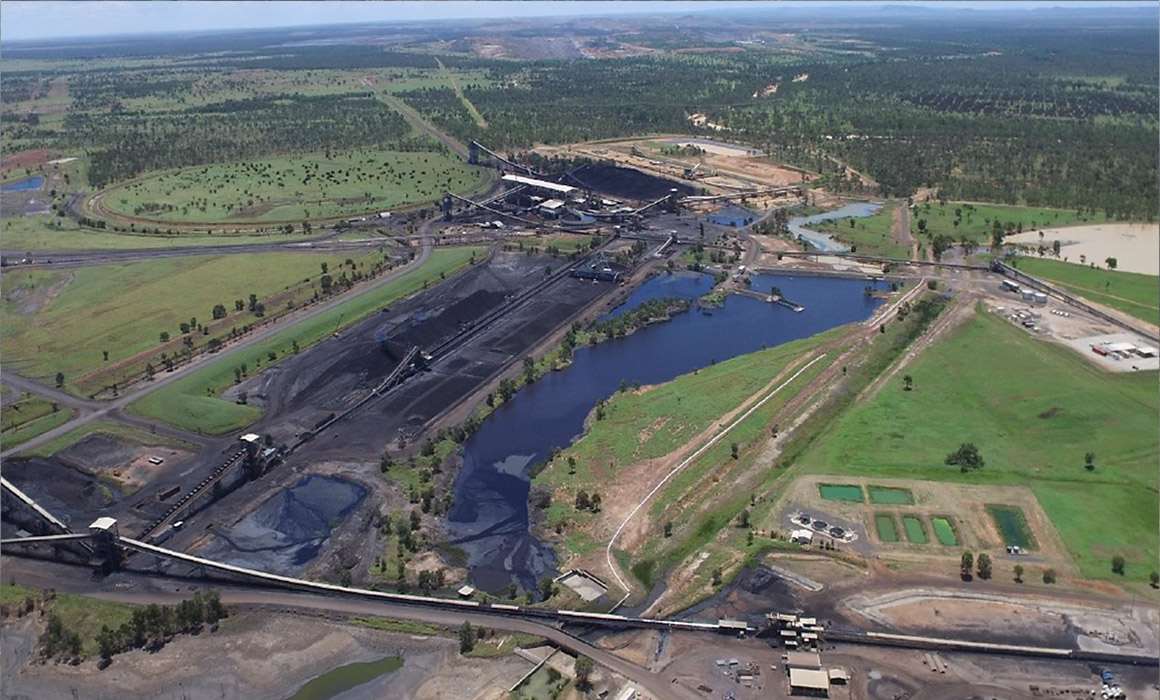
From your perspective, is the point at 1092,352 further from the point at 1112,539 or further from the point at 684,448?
the point at 684,448

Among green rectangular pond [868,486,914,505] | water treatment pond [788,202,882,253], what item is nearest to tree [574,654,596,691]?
green rectangular pond [868,486,914,505]

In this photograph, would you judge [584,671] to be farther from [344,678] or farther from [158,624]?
[158,624]

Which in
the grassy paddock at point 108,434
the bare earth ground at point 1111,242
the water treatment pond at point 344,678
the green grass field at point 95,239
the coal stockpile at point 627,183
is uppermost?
the coal stockpile at point 627,183

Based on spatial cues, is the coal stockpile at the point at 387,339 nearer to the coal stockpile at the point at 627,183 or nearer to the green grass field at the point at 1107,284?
the coal stockpile at the point at 627,183

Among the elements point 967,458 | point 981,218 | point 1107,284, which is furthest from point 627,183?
point 967,458

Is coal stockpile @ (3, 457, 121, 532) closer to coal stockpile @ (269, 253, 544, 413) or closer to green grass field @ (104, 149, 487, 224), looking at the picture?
coal stockpile @ (269, 253, 544, 413)

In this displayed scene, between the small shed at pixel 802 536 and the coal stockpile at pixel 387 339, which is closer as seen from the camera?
the small shed at pixel 802 536

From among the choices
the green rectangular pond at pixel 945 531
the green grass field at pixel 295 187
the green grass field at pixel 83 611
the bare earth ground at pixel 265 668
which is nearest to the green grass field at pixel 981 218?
the green rectangular pond at pixel 945 531
